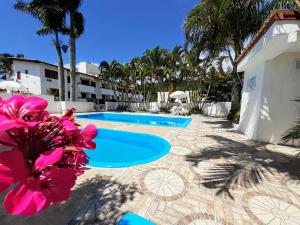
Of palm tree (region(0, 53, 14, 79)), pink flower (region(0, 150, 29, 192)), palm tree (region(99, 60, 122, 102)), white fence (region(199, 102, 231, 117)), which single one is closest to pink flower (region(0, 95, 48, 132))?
pink flower (region(0, 150, 29, 192))

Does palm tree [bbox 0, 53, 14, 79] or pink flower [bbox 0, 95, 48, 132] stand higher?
palm tree [bbox 0, 53, 14, 79]

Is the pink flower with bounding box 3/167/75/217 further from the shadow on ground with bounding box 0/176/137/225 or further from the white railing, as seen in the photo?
the white railing

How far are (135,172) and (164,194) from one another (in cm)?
101

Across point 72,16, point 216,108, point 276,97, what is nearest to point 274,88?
point 276,97

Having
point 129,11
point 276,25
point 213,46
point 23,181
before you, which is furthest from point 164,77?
point 23,181

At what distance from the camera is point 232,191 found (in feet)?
9.58

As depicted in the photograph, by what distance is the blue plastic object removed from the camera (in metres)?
2.17

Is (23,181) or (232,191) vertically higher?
(23,181)

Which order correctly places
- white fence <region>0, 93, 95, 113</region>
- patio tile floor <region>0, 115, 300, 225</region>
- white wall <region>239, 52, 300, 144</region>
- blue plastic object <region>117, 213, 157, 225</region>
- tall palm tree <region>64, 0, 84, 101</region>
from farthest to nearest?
1. white fence <region>0, 93, 95, 113</region>
2. tall palm tree <region>64, 0, 84, 101</region>
3. white wall <region>239, 52, 300, 144</region>
4. patio tile floor <region>0, 115, 300, 225</region>
5. blue plastic object <region>117, 213, 157, 225</region>

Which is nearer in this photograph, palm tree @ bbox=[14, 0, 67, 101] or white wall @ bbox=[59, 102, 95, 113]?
palm tree @ bbox=[14, 0, 67, 101]

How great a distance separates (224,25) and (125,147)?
7.96m

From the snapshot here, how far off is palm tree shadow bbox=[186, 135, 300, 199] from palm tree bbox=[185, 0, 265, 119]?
252 inches

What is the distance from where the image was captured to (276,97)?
583 centimetres

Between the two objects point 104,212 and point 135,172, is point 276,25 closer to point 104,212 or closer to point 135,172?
point 135,172
